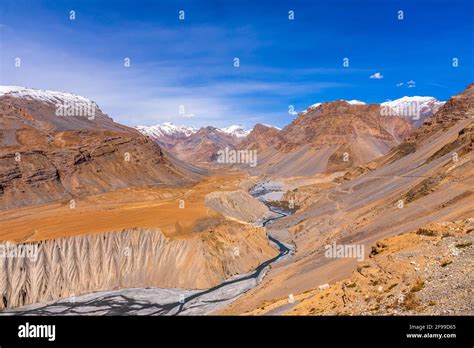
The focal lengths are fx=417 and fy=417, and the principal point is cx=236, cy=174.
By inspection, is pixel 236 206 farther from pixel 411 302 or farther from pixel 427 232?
pixel 411 302

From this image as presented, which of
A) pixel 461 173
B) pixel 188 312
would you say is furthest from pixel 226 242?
pixel 461 173

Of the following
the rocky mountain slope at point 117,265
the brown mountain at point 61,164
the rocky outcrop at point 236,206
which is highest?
the brown mountain at point 61,164

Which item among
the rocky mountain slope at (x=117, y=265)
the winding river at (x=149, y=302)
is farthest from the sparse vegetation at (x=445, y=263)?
the rocky mountain slope at (x=117, y=265)

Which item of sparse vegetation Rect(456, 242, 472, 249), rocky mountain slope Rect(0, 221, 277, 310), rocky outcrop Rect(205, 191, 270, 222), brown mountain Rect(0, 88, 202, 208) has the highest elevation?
brown mountain Rect(0, 88, 202, 208)

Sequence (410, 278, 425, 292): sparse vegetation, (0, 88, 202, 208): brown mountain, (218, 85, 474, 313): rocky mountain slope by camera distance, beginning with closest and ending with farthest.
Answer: (410, 278, 425, 292): sparse vegetation
(218, 85, 474, 313): rocky mountain slope
(0, 88, 202, 208): brown mountain

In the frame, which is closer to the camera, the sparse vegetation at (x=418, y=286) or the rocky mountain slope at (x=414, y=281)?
the rocky mountain slope at (x=414, y=281)

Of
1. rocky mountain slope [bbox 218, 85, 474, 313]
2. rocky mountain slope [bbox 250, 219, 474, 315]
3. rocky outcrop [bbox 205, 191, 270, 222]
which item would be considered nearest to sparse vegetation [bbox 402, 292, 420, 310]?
rocky mountain slope [bbox 250, 219, 474, 315]

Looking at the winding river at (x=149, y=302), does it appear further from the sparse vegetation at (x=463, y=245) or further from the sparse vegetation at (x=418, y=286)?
the sparse vegetation at (x=418, y=286)

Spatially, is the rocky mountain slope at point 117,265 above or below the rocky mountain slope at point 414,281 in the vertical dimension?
below

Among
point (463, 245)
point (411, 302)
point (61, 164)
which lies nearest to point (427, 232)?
point (463, 245)

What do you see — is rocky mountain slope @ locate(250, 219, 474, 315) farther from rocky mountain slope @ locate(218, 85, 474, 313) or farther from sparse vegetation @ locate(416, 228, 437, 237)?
rocky mountain slope @ locate(218, 85, 474, 313)
